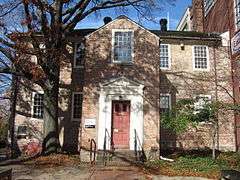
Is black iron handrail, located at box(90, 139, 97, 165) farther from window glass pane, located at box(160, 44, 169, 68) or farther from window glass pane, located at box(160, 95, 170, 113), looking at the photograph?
window glass pane, located at box(160, 44, 169, 68)

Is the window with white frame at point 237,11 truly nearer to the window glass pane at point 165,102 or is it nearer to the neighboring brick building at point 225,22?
the neighboring brick building at point 225,22

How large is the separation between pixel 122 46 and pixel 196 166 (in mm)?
7608

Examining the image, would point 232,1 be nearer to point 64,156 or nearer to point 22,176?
point 64,156

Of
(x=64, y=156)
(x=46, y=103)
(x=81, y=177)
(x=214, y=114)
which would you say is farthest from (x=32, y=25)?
(x=214, y=114)

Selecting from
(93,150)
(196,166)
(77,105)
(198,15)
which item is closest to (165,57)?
(77,105)

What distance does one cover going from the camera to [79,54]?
872 inches

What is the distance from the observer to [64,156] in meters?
17.6

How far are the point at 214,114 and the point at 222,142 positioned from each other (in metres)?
5.42

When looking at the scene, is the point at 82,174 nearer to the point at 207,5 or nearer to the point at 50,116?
the point at 50,116

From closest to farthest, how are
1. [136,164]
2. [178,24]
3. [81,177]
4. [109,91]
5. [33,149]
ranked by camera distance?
[81,177], [136,164], [109,91], [33,149], [178,24]

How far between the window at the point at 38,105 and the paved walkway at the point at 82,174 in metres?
6.63

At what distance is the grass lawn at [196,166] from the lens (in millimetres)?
14305

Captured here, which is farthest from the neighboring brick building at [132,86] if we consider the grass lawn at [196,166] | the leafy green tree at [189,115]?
the grass lawn at [196,166]

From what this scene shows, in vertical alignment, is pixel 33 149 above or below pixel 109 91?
below
